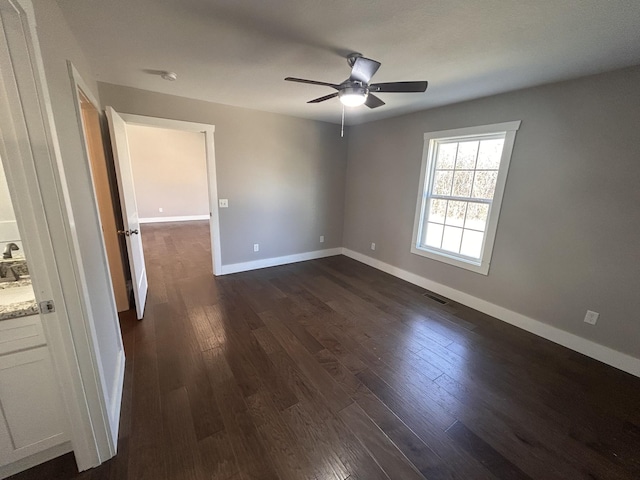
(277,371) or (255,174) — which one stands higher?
(255,174)

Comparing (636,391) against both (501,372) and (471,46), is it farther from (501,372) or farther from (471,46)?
(471,46)

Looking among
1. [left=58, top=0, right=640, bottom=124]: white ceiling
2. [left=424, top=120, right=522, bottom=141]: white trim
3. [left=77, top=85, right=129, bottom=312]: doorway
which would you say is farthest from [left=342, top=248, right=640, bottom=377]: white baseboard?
[left=77, top=85, right=129, bottom=312]: doorway

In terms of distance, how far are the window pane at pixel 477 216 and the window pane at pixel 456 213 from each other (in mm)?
62

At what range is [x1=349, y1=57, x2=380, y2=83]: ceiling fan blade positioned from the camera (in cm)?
164

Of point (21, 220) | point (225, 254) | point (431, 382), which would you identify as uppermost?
point (21, 220)

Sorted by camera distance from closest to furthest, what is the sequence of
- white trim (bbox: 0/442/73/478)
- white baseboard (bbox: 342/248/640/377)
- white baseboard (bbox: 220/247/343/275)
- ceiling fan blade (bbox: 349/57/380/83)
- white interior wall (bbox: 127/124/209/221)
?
white trim (bbox: 0/442/73/478) < ceiling fan blade (bbox: 349/57/380/83) < white baseboard (bbox: 342/248/640/377) < white baseboard (bbox: 220/247/343/275) < white interior wall (bbox: 127/124/209/221)

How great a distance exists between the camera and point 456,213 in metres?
3.29

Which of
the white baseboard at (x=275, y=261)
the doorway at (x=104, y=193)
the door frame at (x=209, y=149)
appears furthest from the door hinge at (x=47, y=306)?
the white baseboard at (x=275, y=261)

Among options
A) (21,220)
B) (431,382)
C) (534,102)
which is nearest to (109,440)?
(21,220)

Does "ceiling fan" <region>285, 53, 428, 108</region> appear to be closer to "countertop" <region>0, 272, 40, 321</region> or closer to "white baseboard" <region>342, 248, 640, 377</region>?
"countertop" <region>0, 272, 40, 321</region>

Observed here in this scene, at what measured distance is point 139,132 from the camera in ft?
22.3

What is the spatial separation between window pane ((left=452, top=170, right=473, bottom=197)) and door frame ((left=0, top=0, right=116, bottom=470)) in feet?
11.9

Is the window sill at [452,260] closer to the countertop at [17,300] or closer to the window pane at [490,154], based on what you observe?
the window pane at [490,154]

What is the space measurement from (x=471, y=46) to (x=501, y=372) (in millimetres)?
2527
